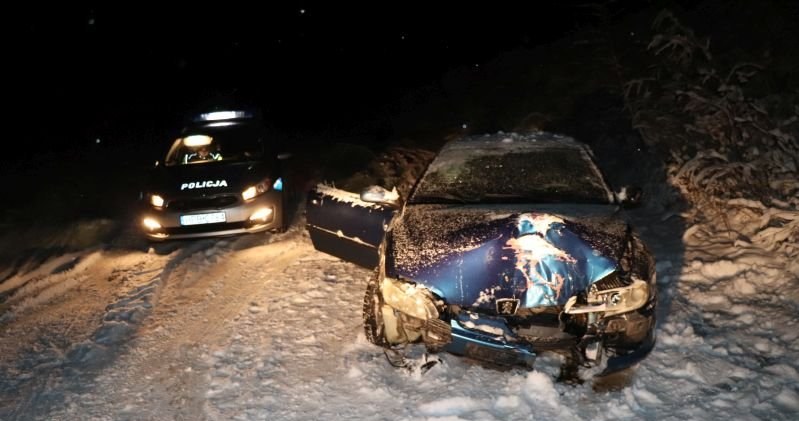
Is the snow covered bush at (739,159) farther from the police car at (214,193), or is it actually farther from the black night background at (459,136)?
the police car at (214,193)

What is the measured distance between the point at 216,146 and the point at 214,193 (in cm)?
130

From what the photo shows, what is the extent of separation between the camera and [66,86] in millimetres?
27062

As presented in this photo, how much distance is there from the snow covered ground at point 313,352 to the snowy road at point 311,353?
13 mm

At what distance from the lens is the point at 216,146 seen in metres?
8.37

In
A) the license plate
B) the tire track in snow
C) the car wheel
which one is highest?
the license plate

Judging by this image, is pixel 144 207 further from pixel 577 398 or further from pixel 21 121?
pixel 21 121

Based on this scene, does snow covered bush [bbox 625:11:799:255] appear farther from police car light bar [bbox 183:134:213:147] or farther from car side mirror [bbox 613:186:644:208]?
police car light bar [bbox 183:134:213:147]

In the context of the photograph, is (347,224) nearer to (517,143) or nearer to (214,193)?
(517,143)

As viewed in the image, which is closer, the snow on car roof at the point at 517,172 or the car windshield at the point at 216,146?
the snow on car roof at the point at 517,172

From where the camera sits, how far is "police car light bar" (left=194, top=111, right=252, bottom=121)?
8961 mm

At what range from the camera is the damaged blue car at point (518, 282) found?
12.2 ft

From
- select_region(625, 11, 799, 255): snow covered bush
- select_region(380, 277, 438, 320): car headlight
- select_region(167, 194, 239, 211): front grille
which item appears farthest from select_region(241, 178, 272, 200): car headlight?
select_region(625, 11, 799, 255): snow covered bush

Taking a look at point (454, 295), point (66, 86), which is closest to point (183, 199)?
point (454, 295)

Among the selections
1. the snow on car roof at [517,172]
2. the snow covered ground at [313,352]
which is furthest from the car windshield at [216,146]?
the snow on car roof at [517,172]
